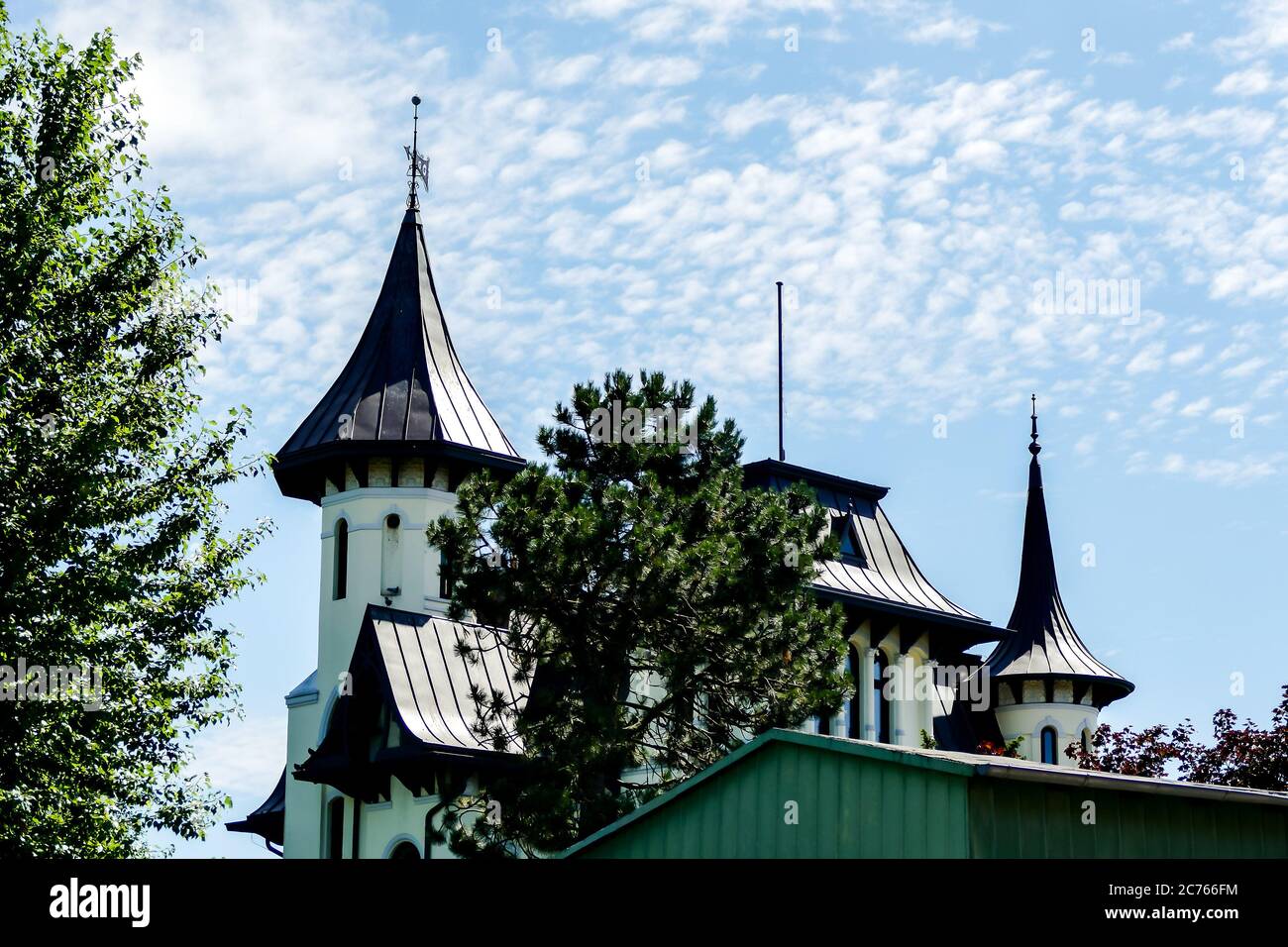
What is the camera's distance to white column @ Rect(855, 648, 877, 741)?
34.8 meters

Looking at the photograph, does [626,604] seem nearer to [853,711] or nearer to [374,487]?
[853,711]

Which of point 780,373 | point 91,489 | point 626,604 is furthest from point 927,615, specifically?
point 91,489

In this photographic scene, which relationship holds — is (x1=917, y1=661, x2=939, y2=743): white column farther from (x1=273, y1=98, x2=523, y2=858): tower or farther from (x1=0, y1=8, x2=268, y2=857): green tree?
(x1=0, y1=8, x2=268, y2=857): green tree

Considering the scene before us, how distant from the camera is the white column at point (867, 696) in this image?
1371 inches

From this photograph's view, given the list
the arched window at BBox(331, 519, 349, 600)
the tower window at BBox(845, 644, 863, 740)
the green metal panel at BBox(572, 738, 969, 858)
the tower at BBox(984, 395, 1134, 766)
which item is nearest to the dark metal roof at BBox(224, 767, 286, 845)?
the arched window at BBox(331, 519, 349, 600)

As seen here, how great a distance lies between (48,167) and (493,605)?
8001mm

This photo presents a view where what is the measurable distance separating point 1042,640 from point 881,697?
31.1 ft

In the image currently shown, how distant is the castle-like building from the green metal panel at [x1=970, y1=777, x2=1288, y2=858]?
17.4 m

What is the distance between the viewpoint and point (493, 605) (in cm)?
2427

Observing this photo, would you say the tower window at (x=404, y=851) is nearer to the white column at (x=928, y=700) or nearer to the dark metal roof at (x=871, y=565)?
the dark metal roof at (x=871, y=565)

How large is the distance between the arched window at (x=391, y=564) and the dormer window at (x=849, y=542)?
849 centimetres
